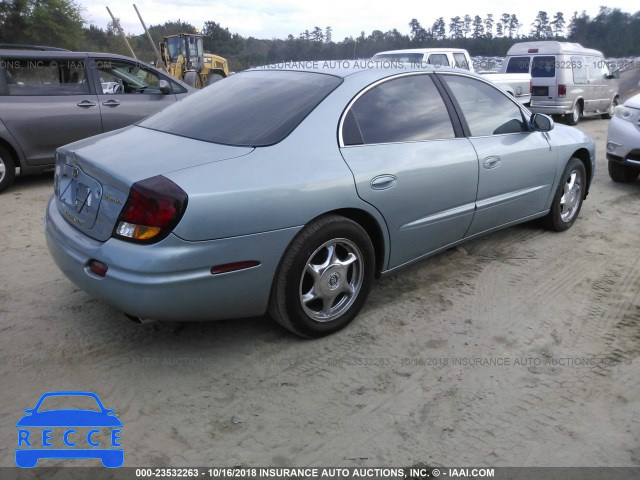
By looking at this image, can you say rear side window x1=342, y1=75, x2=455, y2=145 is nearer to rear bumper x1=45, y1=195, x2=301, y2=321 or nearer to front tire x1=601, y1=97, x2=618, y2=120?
rear bumper x1=45, y1=195, x2=301, y2=321

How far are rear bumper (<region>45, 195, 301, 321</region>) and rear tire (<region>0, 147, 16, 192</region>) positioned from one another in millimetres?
4100

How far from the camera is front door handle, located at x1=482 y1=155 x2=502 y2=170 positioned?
12.6 ft

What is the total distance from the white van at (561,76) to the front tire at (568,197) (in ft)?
27.9

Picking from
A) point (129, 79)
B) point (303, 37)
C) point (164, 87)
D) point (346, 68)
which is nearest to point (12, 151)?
point (129, 79)

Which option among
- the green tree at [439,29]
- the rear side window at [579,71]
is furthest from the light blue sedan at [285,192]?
the green tree at [439,29]

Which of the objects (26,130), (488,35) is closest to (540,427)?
(26,130)

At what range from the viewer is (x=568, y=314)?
3.49 m

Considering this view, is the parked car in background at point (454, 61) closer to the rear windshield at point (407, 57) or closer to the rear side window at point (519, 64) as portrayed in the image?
the rear windshield at point (407, 57)

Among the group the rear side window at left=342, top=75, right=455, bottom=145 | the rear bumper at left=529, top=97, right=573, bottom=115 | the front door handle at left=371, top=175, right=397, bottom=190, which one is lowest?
the rear bumper at left=529, top=97, right=573, bottom=115

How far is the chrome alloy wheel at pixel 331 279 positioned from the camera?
300 centimetres

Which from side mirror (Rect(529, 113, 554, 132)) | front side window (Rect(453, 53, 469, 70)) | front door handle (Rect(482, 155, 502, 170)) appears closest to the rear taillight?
front door handle (Rect(482, 155, 502, 170))

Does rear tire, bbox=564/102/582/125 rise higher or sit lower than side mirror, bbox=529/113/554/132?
lower

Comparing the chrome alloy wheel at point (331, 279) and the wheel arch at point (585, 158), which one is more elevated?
the wheel arch at point (585, 158)

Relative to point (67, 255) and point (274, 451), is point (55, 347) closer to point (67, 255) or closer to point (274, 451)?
point (67, 255)
